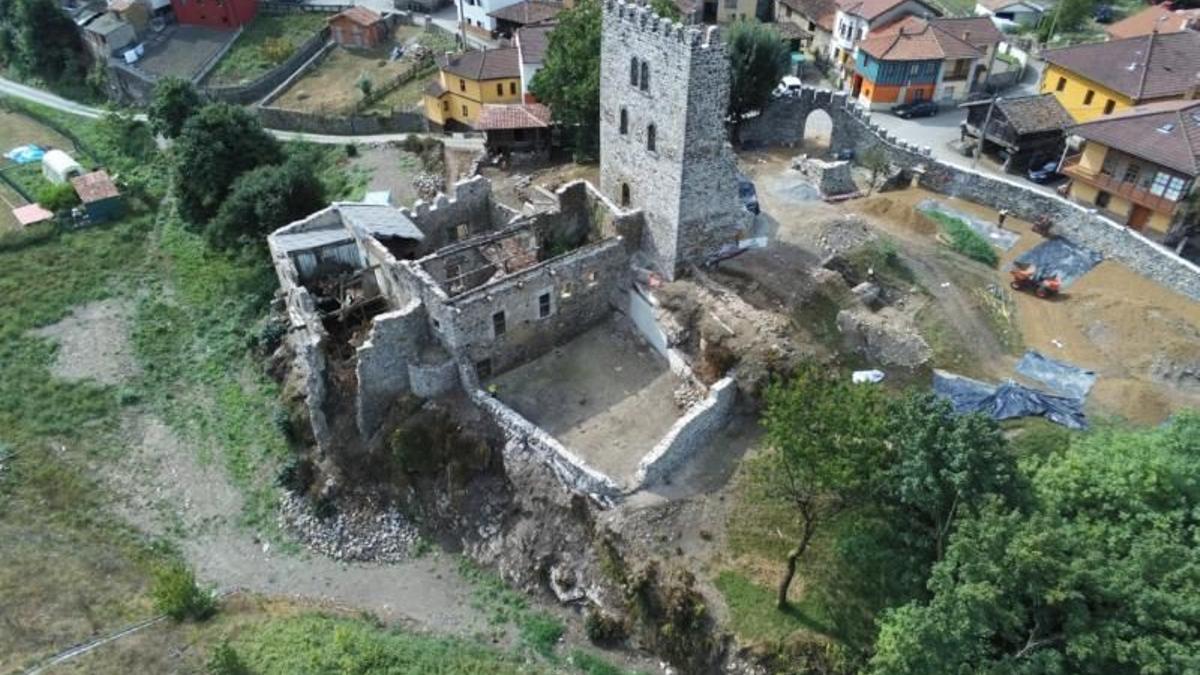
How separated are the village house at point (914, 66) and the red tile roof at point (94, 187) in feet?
182

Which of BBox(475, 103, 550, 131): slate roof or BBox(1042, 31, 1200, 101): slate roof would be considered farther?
BBox(475, 103, 550, 131): slate roof

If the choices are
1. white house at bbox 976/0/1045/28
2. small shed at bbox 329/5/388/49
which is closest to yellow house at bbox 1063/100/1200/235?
white house at bbox 976/0/1045/28

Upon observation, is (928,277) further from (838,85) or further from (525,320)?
(838,85)

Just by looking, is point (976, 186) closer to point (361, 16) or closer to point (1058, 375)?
point (1058, 375)

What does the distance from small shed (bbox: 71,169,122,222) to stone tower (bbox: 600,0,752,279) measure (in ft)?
127

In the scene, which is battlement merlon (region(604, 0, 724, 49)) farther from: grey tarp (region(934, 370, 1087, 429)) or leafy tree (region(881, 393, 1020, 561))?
grey tarp (region(934, 370, 1087, 429))

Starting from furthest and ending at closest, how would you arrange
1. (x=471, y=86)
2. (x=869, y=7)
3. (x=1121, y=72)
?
(x=869, y=7) → (x=471, y=86) → (x=1121, y=72)

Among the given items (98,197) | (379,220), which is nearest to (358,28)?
(98,197)

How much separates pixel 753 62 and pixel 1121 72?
23.9 meters

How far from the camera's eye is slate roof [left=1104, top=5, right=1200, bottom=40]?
64750mm

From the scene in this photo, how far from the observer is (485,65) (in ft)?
203

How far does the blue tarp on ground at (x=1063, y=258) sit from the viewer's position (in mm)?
42750

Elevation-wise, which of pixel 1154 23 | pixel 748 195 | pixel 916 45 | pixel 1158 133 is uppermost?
pixel 1158 133

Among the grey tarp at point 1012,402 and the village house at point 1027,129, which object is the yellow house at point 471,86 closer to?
the village house at point 1027,129
